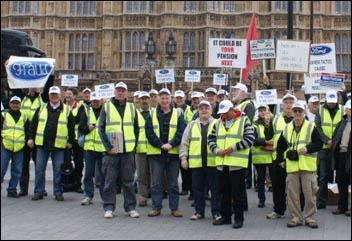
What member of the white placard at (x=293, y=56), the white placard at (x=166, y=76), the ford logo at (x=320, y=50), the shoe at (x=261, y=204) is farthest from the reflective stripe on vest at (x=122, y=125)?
the white placard at (x=166, y=76)

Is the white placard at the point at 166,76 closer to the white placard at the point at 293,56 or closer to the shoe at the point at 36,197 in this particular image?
the white placard at the point at 293,56

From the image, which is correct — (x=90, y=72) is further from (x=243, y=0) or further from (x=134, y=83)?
(x=243, y=0)

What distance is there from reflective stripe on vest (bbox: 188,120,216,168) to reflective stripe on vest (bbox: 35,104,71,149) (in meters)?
2.70

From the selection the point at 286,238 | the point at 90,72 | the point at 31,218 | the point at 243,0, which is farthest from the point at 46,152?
the point at 243,0

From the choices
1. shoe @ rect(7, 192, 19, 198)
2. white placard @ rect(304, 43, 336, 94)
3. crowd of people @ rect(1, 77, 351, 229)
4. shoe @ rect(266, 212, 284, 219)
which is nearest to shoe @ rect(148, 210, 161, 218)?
crowd of people @ rect(1, 77, 351, 229)

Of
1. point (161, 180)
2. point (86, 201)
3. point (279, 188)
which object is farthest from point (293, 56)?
point (86, 201)

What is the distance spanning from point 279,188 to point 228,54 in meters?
4.07

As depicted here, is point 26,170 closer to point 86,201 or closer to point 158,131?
point 86,201

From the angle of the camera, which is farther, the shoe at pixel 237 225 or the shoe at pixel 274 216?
the shoe at pixel 274 216

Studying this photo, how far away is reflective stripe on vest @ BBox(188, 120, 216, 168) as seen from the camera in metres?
8.74

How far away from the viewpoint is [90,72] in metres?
37.7

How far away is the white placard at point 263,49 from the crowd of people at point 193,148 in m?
2.03

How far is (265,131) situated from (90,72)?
2885 centimetres

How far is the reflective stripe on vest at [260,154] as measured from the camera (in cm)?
998
